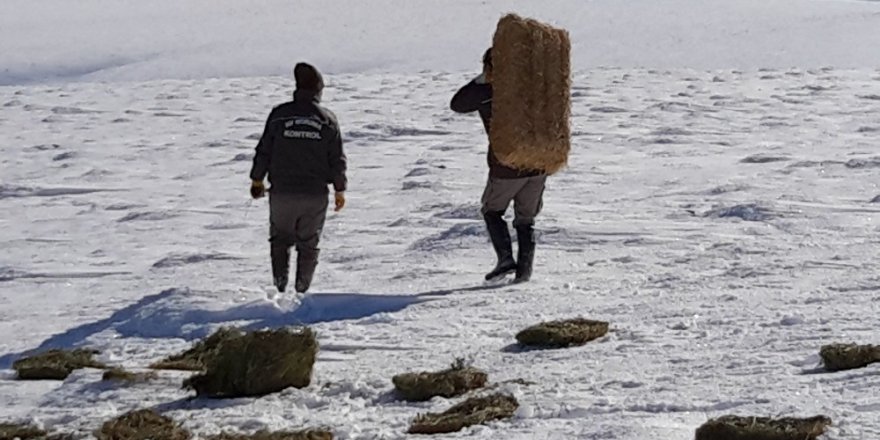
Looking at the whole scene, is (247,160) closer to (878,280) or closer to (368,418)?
(878,280)

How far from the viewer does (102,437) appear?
6023mm

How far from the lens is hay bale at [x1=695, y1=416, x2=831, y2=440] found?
523 cm

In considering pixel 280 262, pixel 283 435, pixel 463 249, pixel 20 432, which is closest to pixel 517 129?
pixel 280 262

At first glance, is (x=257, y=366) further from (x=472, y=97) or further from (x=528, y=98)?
(x=528, y=98)

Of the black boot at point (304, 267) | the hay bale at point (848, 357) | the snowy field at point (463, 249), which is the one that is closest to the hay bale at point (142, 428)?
the snowy field at point (463, 249)

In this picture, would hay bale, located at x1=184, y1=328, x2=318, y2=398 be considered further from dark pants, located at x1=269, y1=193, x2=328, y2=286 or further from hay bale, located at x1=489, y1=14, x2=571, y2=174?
hay bale, located at x1=489, y1=14, x2=571, y2=174

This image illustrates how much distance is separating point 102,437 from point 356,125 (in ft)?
51.4

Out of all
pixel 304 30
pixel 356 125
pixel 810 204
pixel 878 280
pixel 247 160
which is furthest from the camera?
pixel 304 30

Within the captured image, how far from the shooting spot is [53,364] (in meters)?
7.38

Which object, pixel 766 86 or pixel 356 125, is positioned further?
pixel 766 86

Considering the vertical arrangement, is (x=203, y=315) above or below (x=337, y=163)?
below

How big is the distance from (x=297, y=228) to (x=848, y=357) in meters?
4.29

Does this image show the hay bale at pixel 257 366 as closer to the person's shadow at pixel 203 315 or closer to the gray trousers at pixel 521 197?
the person's shadow at pixel 203 315

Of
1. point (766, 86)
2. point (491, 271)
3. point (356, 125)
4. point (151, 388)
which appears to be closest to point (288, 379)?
point (151, 388)
